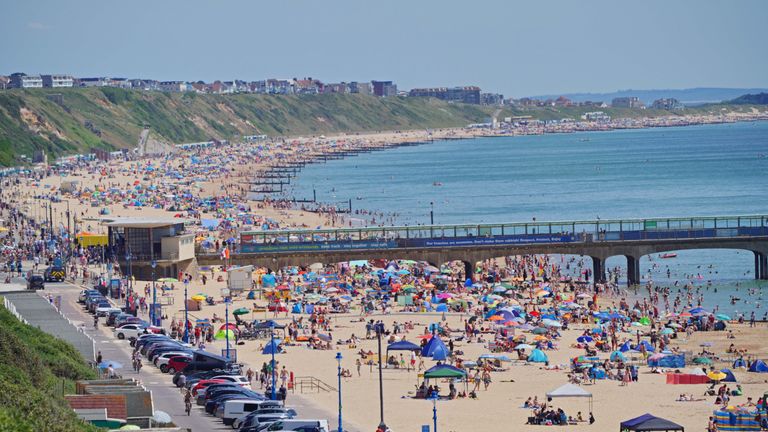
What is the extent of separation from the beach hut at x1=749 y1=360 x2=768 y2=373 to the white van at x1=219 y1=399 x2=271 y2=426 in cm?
1602

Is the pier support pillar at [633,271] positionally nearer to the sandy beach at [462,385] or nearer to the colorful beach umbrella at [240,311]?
the sandy beach at [462,385]

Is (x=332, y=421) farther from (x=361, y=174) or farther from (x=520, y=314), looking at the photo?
(x=361, y=174)

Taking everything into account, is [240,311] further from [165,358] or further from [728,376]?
[728,376]

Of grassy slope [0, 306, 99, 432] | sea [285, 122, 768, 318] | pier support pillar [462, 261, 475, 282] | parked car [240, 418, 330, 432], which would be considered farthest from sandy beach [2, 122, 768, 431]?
sea [285, 122, 768, 318]

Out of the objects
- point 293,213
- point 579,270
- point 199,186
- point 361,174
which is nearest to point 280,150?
point 361,174

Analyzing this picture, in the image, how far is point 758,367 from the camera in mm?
39469

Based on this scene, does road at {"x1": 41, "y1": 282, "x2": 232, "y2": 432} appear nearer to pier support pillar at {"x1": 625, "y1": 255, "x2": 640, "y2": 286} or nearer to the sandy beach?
the sandy beach

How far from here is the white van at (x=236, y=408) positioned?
98.7 ft

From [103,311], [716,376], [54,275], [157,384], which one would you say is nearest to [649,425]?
[716,376]

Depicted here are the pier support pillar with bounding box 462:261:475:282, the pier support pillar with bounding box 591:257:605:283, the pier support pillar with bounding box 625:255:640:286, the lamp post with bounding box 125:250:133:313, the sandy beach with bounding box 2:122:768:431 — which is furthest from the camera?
the pier support pillar with bounding box 625:255:640:286

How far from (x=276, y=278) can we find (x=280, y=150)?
470ft

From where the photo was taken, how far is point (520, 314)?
48.1 meters

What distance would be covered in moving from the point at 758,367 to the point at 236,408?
16669 millimetres

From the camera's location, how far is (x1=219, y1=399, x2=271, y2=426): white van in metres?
30.1
